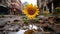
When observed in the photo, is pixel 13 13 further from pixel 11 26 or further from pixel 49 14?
pixel 49 14

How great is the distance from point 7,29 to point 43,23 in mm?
178

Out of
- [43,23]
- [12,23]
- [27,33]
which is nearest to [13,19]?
[12,23]

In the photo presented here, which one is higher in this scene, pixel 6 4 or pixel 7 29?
pixel 6 4

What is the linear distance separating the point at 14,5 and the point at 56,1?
9.2 inches

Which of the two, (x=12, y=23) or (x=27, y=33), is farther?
(x=12, y=23)

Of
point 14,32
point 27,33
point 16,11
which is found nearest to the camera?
point 27,33

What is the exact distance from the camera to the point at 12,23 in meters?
0.59

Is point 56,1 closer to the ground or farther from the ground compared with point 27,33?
farther from the ground

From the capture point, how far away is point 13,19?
2.03 feet

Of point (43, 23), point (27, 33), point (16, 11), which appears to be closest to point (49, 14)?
point (43, 23)

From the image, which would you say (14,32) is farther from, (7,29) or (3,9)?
(3,9)

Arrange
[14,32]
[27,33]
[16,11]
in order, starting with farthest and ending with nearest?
[16,11], [14,32], [27,33]

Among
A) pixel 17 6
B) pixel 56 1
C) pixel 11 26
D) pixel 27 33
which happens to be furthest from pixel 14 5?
pixel 27 33

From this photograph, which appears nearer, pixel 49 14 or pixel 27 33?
pixel 27 33
